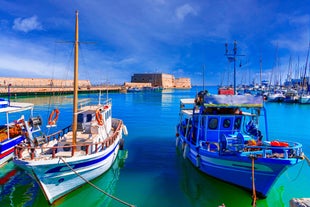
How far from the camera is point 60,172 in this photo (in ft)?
30.5

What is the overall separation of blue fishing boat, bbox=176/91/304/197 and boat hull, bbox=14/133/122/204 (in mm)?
5662

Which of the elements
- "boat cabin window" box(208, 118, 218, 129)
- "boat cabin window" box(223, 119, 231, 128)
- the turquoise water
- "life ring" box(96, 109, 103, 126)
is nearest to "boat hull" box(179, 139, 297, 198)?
the turquoise water

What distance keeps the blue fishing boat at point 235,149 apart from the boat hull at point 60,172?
5662mm

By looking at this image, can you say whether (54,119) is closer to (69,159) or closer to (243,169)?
(69,159)

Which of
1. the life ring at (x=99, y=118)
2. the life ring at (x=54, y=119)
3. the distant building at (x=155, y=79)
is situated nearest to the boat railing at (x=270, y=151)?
the life ring at (x=99, y=118)

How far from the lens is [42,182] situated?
8984 millimetres

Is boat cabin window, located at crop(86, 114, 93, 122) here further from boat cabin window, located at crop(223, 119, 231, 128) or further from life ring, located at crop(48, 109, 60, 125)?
boat cabin window, located at crop(223, 119, 231, 128)

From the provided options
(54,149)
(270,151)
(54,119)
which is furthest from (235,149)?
(54,119)

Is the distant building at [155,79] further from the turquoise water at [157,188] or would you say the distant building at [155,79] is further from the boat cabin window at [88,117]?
the boat cabin window at [88,117]

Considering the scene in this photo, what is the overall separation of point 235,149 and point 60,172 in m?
7.67

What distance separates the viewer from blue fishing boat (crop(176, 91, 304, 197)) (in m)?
9.20

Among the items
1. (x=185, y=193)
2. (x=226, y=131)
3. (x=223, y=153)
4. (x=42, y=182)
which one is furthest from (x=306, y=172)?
(x=42, y=182)

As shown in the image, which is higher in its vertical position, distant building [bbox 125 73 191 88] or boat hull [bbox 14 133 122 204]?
distant building [bbox 125 73 191 88]

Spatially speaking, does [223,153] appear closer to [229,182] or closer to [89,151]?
[229,182]
